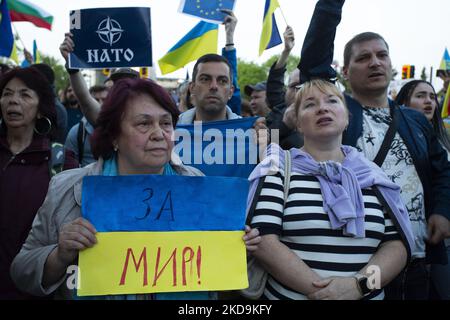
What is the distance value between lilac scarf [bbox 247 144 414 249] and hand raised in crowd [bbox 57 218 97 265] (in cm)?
71

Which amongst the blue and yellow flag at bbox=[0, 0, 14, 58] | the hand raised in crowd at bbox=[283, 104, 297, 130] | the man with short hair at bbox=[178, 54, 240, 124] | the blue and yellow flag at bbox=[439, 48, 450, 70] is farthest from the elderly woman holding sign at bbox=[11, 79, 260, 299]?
the blue and yellow flag at bbox=[439, 48, 450, 70]

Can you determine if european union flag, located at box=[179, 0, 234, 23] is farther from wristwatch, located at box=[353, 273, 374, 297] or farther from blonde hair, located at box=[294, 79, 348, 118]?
wristwatch, located at box=[353, 273, 374, 297]

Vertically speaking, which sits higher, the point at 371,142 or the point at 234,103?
the point at 234,103

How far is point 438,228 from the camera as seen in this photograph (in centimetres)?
259

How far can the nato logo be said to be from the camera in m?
3.74

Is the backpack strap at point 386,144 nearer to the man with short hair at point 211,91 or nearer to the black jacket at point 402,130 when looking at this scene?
the black jacket at point 402,130

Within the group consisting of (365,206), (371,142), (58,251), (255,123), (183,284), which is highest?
(255,123)

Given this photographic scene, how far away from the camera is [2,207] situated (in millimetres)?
2576

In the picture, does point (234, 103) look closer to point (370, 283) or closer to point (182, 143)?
point (182, 143)

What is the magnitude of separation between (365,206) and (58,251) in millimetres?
1378

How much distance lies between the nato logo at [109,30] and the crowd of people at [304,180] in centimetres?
94

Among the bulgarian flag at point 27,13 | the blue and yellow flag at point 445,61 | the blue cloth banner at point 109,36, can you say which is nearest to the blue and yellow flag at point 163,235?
the blue cloth banner at point 109,36

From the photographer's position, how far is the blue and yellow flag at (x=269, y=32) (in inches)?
209

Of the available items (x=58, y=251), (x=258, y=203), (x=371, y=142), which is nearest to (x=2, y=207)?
(x=58, y=251)
